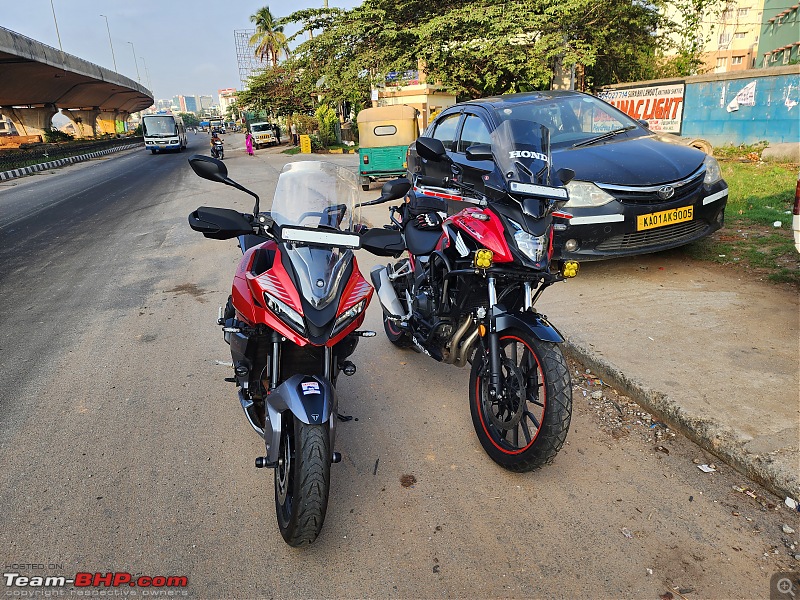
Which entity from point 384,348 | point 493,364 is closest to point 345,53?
point 384,348

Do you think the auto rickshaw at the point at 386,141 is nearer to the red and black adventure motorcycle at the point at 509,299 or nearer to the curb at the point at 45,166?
the red and black adventure motorcycle at the point at 509,299

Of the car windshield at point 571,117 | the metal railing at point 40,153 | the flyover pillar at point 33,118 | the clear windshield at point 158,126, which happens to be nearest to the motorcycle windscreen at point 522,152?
the car windshield at point 571,117

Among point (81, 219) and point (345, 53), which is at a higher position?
point (345, 53)

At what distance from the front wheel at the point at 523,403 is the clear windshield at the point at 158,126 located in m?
→ 40.9

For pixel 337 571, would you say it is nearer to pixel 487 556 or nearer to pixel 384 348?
pixel 487 556

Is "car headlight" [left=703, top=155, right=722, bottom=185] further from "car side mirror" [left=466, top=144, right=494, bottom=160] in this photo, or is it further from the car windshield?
"car side mirror" [left=466, top=144, right=494, bottom=160]

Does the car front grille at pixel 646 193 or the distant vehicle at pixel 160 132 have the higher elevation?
the distant vehicle at pixel 160 132

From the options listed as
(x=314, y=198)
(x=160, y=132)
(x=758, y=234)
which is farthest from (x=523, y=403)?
(x=160, y=132)

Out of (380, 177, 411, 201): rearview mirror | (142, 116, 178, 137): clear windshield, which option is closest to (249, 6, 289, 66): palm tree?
(142, 116, 178, 137): clear windshield

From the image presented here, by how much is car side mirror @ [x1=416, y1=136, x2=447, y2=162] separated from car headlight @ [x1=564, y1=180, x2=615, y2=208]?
6.65 feet

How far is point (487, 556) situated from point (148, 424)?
222 cm

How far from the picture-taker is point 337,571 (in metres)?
2.21
